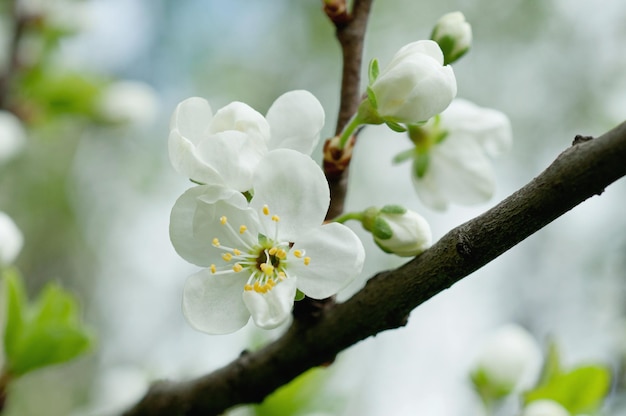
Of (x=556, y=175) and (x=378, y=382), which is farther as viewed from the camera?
(x=378, y=382)

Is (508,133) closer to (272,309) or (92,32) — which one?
(272,309)

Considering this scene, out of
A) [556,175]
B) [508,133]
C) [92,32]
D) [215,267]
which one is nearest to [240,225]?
[215,267]

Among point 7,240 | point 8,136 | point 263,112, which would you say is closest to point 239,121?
point 7,240

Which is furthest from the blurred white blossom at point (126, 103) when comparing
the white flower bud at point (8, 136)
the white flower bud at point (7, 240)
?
the white flower bud at point (7, 240)

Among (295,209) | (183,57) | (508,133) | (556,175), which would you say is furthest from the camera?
(183,57)

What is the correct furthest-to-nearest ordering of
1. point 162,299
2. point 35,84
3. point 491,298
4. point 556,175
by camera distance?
point 162,299 < point 491,298 < point 35,84 < point 556,175

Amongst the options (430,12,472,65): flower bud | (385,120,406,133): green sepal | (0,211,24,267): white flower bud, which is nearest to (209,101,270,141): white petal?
(385,120,406,133): green sepal

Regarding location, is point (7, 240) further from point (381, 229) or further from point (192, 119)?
point (381, 229)

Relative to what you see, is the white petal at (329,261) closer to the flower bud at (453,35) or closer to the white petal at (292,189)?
the white petal at (292,189)
